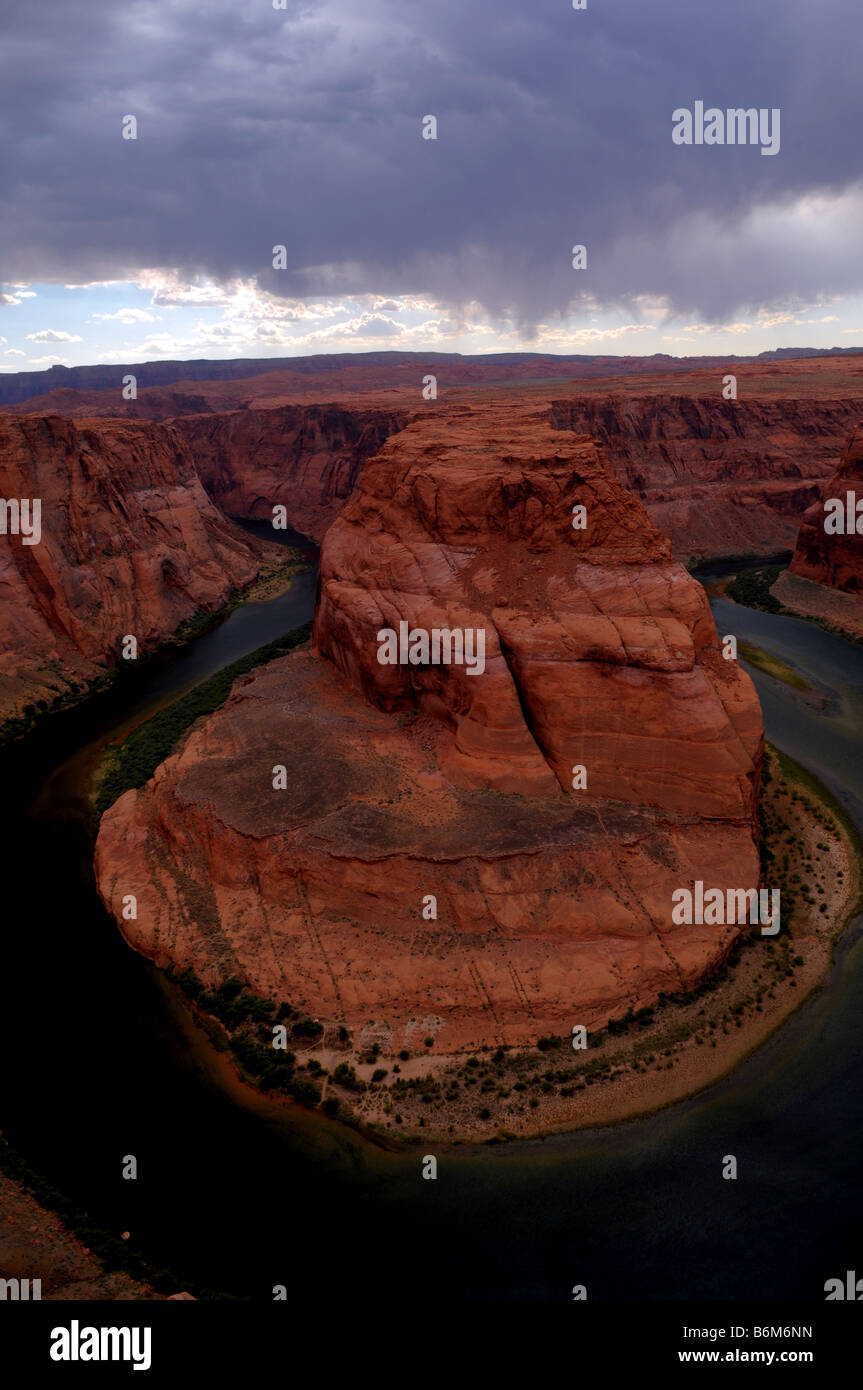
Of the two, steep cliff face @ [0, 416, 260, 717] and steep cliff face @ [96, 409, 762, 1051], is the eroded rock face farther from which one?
steep cliff face @ [0, 416, 260, 717]

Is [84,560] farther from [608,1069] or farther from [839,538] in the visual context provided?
[839,538]

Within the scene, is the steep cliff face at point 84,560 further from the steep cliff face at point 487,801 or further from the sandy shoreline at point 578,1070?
the sandy shoreline at point 578,1070

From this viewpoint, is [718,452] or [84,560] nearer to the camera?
[84,560]

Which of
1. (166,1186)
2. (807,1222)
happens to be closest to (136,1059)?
(166,1186)

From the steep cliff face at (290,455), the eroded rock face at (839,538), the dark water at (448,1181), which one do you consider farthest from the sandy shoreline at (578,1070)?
the steep cliff face at (290,455)

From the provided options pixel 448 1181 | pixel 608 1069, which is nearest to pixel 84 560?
pixel 448 1181

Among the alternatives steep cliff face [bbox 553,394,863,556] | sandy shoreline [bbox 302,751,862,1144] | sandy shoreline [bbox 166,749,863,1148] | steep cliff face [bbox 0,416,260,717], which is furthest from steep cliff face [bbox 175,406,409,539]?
sandy shoreline [bbox 302,751,862,1144]

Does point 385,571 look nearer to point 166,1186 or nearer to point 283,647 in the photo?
point 283,647
